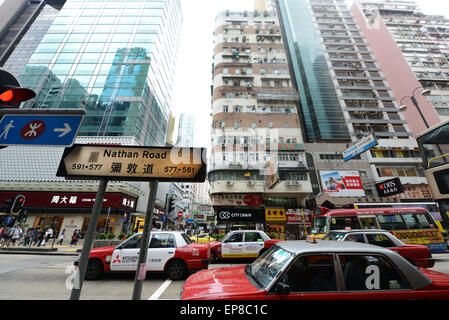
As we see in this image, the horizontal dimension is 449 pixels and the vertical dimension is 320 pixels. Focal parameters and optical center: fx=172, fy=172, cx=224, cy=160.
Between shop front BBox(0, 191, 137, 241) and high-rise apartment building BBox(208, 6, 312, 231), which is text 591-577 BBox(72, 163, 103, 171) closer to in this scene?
high-rise apartment building BBox(208, 6, 312, 231)

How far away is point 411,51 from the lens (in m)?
39.3

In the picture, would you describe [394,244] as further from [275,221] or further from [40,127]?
[275,221]

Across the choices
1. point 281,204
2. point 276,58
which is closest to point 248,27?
point 276,58

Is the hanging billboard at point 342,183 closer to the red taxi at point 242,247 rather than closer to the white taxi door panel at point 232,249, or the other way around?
the red taxi at point 242,247

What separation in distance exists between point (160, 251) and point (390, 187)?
90.1 ft

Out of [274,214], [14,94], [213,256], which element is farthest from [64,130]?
[274,214]

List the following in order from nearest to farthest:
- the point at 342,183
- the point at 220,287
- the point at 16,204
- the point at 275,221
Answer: the point at 220,287, the point at 16,204, the point at 275,221, the point at 342,183

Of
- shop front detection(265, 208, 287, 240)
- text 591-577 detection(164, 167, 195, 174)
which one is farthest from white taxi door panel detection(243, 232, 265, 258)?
shop front detection(265, 208, 287, 240)

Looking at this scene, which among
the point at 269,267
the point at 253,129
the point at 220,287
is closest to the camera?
the point at 220,287

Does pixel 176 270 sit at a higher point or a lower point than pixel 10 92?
lower

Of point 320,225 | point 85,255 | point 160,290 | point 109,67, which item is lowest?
point 160,290

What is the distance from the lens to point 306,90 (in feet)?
127

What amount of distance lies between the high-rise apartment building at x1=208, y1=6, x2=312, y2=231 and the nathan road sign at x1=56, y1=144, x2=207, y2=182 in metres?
15.3

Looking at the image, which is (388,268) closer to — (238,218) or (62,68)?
(238,218)
